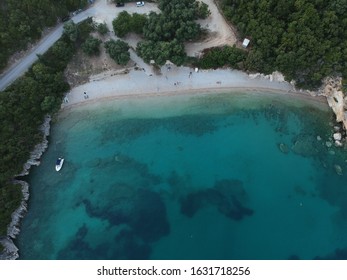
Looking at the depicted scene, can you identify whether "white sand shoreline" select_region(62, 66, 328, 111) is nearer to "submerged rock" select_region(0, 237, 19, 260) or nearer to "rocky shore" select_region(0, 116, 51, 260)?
"rocky shore" select_region(0, 116, 51, 260)

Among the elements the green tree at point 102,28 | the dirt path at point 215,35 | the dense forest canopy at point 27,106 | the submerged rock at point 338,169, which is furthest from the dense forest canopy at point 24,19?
the submerged rock at point 338,169

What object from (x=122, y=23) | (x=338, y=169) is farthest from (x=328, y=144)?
(x=122, y=23)

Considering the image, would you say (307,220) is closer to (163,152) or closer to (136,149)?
(163,152)

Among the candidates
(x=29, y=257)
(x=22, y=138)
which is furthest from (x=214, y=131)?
(x=29, y=257)

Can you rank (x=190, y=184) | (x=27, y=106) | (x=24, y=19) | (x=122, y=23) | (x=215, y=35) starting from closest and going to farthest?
(x=190, y=184) → (x=27, y=106) → (x=24, y=19) → (x=122, y=23) → (x=215, y=35)

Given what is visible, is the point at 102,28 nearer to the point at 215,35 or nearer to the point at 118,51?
the point at 118,51

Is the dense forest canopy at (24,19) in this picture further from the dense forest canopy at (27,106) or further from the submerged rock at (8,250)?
the submerged rock at (8,250)

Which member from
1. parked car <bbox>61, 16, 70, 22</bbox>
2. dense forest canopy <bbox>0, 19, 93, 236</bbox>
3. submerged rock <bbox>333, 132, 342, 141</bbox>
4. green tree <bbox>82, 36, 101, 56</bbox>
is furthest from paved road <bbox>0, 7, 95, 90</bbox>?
submerged rock <bbox>333, 132, 342, 141</bbox>
